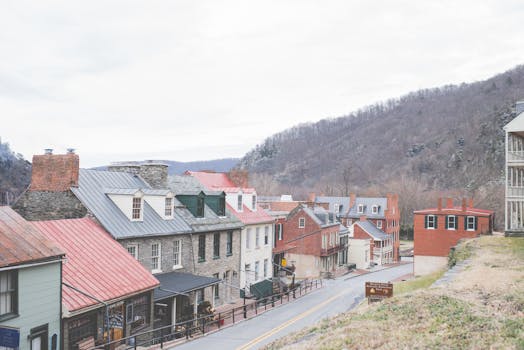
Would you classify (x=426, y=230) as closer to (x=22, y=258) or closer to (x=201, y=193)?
(x=201, y=193)

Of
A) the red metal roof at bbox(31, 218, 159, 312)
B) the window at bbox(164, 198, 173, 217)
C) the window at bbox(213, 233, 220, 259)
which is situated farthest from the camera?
the window at bbox(213, 233, 220, 259)

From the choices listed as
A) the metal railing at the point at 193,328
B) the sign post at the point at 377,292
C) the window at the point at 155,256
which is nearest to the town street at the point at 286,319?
the metal railing at the point at 193,328

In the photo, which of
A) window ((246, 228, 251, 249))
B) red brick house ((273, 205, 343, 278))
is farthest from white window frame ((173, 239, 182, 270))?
red brick house ((273, 205, 343, 278))

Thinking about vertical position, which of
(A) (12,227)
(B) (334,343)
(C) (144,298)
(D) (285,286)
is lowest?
(D) (285,286)

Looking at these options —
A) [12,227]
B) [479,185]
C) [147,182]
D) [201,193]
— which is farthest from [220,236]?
[479,185]

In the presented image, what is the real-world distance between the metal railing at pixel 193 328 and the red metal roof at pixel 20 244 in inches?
161

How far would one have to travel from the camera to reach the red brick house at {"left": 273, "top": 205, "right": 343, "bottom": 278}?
52906 millimetres

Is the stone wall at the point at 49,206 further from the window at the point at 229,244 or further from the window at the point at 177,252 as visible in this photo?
the window at the point at 229,244

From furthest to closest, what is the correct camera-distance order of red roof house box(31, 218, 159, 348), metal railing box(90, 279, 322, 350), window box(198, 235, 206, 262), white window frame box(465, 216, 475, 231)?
white window frame box(465, 216, 475, 231), window box(198, 235, 206, 262), metal railing box(90, 279, 322, 350), red roof house box(31, 218, 159, 348)

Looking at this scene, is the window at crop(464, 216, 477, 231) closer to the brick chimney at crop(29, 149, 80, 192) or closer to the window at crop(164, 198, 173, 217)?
the window at crop(164, 198, 173, 217)

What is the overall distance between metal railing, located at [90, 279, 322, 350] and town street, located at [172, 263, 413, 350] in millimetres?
606

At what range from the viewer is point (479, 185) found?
433 feet

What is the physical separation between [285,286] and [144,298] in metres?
19.7

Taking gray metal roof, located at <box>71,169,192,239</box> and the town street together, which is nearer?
the town street
